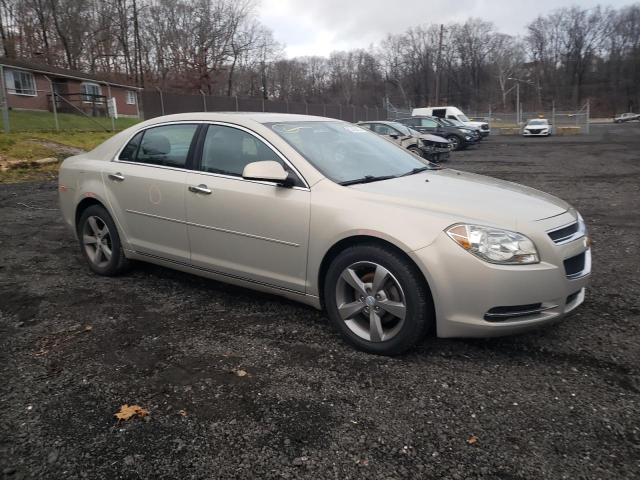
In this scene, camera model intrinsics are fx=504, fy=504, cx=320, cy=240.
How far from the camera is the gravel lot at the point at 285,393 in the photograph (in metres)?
2.28

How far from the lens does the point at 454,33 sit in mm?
96688

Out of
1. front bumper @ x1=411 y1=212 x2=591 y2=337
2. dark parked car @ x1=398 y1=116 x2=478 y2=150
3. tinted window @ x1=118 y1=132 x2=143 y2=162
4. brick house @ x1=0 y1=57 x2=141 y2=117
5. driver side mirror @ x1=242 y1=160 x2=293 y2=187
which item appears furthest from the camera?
brick house @ x1=0 y1=57 x2=141 y2=117

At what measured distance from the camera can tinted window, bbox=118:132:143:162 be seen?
4631 mm

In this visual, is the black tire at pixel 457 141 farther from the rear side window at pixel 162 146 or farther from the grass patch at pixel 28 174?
the rear side window at pixel 162 146

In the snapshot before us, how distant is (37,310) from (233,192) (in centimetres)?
189

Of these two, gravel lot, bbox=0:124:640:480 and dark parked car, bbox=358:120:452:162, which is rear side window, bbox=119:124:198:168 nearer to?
gravel lot, bbox=0:124:640:480

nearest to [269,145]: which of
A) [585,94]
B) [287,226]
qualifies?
[287,226]

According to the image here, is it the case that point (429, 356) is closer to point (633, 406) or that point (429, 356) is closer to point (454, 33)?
point (633, 406)

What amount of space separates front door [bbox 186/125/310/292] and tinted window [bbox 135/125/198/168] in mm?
222

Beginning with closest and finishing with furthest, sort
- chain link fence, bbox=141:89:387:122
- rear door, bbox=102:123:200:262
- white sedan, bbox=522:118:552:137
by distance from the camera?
rear door, bbox=102:123:200:262
chain link fence, bbox=141:89:387:122
white sedan, bbox=522:118:552:137

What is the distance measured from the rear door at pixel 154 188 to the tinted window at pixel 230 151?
199 millimetres

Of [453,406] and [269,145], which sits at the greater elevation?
[269,145]

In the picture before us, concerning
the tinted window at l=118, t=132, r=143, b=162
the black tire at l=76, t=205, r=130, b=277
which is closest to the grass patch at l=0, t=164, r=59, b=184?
the black tire at l=76, t=205, r=130, b=277

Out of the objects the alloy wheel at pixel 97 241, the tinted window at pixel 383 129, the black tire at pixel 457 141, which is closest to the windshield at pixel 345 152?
the alloy wheel at pixel 97 241
